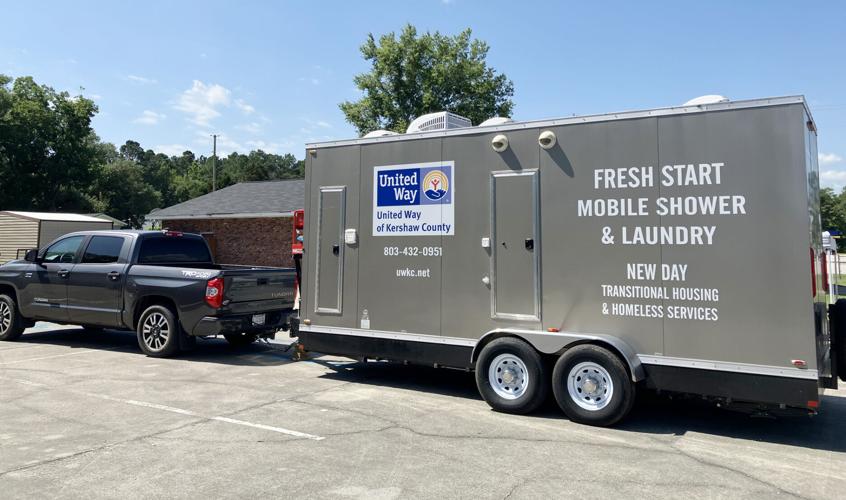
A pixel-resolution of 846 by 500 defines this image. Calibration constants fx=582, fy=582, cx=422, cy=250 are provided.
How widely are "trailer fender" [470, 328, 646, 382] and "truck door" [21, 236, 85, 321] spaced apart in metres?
7.81

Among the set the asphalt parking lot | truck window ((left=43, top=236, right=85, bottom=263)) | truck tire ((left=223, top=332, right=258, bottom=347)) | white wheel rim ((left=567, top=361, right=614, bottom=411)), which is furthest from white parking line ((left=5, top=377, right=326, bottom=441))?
truck tire ((left=223, top=332, right=258, bottom=347))

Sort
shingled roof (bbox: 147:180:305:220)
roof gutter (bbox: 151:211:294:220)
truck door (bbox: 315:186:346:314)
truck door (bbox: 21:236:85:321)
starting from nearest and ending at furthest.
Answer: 1. truck door (bbox: 315:186:346:314)
2. truck door (bbox: 21:236:85:321)
3. roof gutter (bbox: 151:211:294:220)
4. shingled roof (bbox: 147:180:305:220)

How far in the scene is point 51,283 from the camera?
34.1 feet

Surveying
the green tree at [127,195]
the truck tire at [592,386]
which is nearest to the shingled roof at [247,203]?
the truck tire at [592,386]

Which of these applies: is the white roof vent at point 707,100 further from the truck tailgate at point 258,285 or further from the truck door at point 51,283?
the truck door at point 51,283

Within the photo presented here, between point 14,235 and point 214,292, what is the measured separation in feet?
65.7

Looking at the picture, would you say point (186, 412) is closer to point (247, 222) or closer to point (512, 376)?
point (512, 376)

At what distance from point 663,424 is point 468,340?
7.26ft

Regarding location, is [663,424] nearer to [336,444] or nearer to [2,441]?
[336,444]

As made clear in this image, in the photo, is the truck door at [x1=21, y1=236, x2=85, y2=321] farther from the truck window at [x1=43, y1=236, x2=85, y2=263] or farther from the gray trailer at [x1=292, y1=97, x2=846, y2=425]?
the gray trailer at [x1=292, y1=97, x2=846, y2=425]

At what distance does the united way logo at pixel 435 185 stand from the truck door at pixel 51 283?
6.95m

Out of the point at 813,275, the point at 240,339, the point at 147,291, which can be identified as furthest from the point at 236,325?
the point at 813,275

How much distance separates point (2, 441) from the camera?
528cm

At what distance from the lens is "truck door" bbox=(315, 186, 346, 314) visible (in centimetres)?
771
